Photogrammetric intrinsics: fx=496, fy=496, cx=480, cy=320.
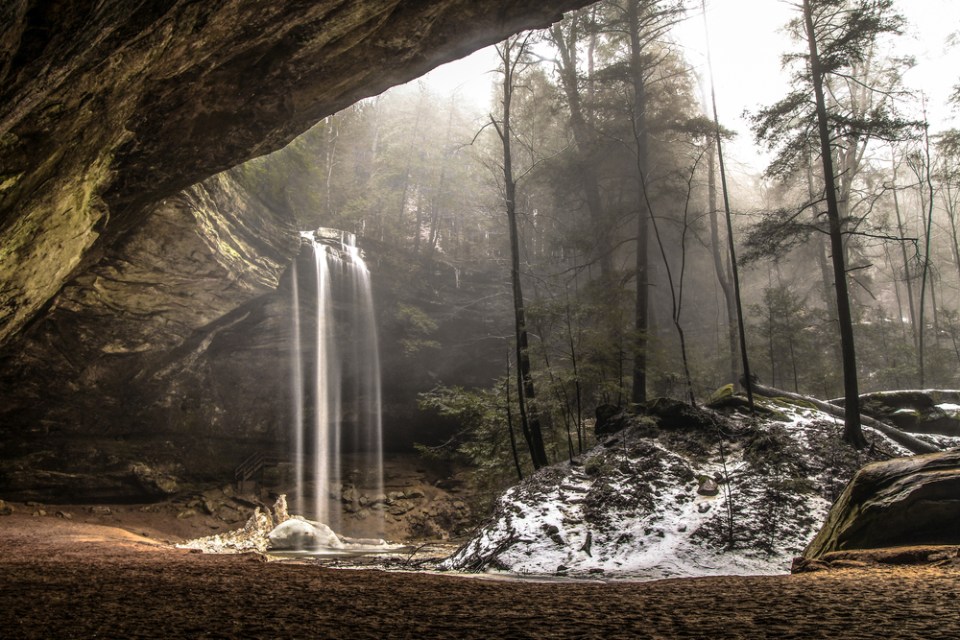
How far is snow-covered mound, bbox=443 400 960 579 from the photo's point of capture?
6133mm

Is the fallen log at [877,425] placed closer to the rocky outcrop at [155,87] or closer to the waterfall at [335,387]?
the rocky outcrop at [155,87]

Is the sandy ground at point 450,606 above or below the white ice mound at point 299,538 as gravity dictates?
above

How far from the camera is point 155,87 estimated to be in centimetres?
678

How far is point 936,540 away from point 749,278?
109 feet

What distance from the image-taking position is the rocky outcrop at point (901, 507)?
4.87 meters

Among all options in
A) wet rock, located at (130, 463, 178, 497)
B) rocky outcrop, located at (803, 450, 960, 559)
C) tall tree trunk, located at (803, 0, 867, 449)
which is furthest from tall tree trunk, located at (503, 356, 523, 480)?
wet rock, located at (130, 463, 178, 497)

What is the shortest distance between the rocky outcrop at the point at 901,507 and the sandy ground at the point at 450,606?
49.2 inches

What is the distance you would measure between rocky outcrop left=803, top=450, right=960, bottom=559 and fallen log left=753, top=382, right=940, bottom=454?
9.32 feet

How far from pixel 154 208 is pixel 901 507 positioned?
12787 mm

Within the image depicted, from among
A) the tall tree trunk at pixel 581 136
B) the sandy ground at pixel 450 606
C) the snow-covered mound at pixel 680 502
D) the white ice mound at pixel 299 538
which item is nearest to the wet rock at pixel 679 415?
the snow-covered mound at pixel 680 502

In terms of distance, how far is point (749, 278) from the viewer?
113 ft

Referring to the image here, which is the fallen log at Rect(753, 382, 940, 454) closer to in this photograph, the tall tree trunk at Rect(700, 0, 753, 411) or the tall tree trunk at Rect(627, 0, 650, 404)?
the tall tree trunk at Rect(700, 0, 753, 411)


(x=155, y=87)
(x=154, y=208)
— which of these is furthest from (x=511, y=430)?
(x=154, y=208)

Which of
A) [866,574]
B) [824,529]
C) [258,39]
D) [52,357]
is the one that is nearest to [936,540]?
[824,529]
